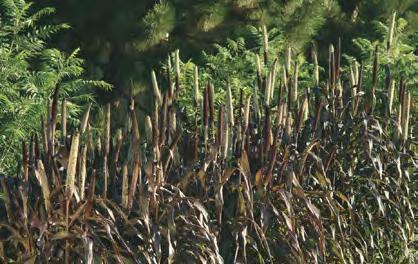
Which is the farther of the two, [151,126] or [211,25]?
[211,25]

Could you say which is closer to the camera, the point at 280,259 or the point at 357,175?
the point at 280,259

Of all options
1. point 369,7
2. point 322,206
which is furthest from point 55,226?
point 369,7

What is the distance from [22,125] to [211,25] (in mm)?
2743

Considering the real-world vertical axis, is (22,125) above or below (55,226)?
above

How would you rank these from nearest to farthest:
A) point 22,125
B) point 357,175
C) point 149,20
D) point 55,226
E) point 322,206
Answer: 1. point 55,226
2. point 322,206
3. point 357,175
4. point 22,125
5. point 149,20

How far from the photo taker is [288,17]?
10211 millimetres

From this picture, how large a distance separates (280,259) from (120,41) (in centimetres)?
454

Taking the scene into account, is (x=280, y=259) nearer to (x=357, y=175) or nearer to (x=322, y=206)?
(x=322, y=206)

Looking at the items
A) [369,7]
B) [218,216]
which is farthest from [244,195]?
[369,7]

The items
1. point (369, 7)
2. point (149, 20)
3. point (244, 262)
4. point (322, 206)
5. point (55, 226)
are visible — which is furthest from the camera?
point (369, 7)

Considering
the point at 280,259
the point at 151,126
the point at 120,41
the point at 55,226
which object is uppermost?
the point at 120,41

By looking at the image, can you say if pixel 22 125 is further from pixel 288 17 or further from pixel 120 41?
pixel 288 17

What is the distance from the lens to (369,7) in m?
10.9

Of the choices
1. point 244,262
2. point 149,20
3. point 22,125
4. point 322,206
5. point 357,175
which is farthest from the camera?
point 149,20
